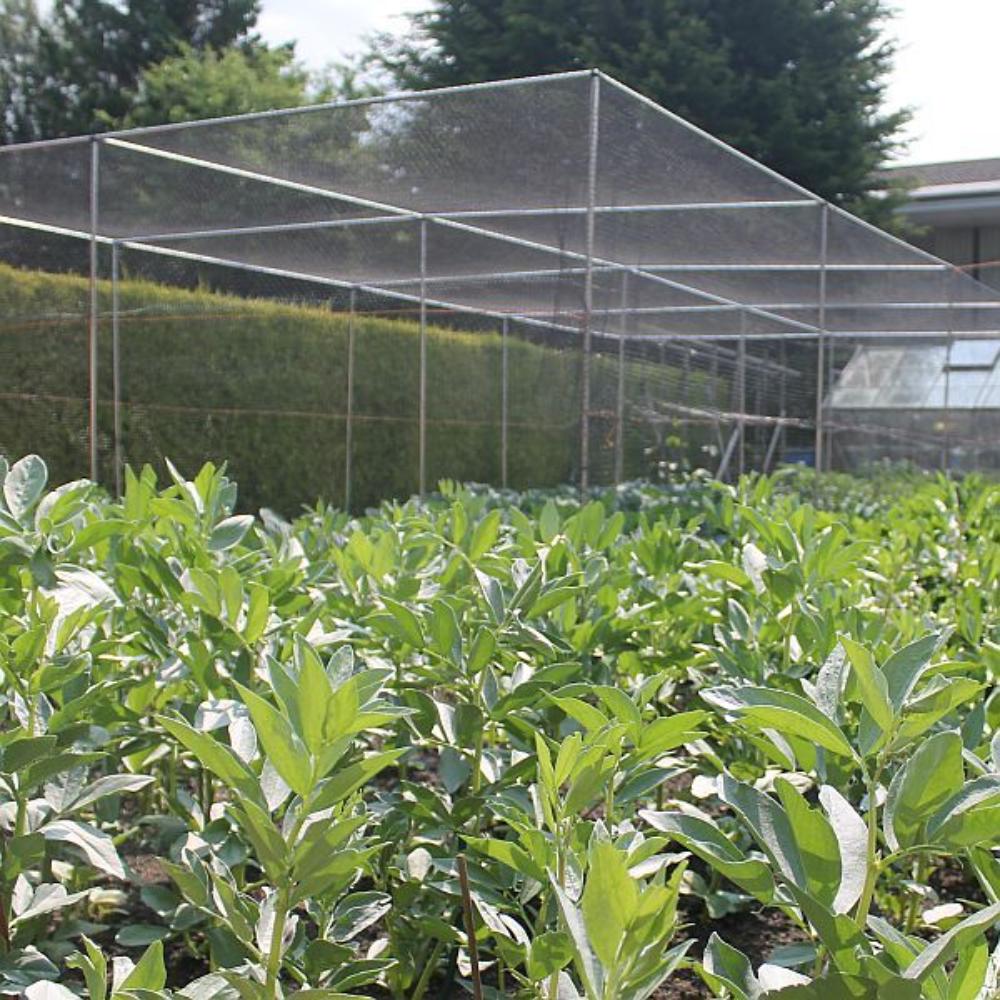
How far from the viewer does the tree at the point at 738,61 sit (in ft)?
78.4

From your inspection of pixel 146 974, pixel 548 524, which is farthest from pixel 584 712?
pixel 548 524

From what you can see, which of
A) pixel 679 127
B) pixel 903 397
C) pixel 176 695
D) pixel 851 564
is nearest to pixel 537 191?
pixel 679 127

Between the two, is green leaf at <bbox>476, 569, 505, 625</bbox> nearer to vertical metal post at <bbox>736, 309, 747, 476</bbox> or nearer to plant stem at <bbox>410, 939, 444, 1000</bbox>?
plant stem at <bbox>410, 939, 444, 1000</bbox>

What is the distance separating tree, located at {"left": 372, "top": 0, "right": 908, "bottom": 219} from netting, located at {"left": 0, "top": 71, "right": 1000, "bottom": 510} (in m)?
12.5

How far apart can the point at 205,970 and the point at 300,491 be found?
9.29m

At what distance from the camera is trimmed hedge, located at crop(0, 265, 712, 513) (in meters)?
9.06

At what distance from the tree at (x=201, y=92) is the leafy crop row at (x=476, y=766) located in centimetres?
2710

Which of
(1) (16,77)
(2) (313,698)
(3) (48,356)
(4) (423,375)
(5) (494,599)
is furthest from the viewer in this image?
(1) (16,77)

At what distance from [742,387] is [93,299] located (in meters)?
5.24

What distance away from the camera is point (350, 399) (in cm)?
1051

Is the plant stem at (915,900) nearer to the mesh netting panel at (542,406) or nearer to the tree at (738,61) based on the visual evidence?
the mesh netting panel at (542,406)

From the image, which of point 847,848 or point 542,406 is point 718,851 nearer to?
point 847,848

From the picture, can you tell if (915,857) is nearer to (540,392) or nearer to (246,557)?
(246,557)

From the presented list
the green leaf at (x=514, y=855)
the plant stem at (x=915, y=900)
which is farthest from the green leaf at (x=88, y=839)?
the plant stem at (x=915, y=900)
